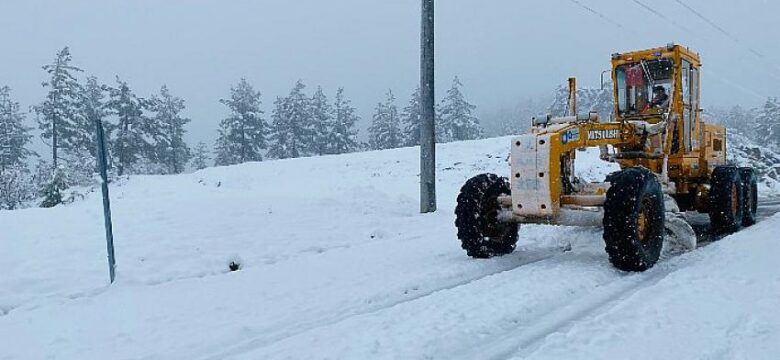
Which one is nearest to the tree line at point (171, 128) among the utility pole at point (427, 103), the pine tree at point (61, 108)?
the pine tree at point (61, 108)

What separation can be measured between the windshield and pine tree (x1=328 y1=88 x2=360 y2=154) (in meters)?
52.6

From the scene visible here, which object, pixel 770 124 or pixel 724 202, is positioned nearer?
pixel 724 202

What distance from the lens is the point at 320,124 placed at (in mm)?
61438

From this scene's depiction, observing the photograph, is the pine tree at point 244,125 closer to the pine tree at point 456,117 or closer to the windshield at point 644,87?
the pine tree at point 456,117

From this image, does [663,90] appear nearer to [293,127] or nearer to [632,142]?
[632,142]

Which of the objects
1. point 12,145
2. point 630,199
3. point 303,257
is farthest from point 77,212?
point 12,145

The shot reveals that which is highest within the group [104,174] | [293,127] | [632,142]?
[293,127]

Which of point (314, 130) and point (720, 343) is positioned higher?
point (314, 130)

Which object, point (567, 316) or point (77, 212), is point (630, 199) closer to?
point (567, 316)

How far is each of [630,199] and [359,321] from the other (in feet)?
11.5

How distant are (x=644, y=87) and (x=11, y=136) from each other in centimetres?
5070

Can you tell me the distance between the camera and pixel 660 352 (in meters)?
4.02

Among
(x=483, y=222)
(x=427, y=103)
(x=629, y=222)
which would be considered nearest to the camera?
(x=629, y=222)

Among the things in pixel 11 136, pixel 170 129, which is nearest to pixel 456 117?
pixel 170 129
